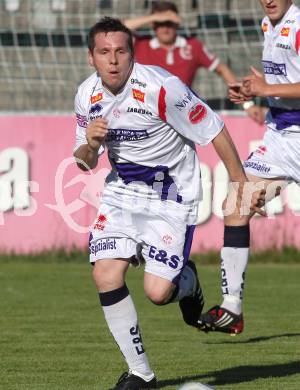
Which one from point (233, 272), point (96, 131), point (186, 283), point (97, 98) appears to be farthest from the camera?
point (233, 272)

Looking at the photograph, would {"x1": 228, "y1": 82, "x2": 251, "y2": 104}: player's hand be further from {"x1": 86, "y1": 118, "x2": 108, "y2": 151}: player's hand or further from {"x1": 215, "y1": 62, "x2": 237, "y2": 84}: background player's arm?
{"x1": 215, "y1": 62, "x2": 237, "y2": 84}: background player's arm

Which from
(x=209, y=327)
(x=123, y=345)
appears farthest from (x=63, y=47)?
(x=123, y=345)

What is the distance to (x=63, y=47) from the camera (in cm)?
1419

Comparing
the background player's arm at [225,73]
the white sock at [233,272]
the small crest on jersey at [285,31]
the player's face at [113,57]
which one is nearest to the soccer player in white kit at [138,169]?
the player's face at [113,57]

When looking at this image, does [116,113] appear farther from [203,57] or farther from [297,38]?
[203,57]

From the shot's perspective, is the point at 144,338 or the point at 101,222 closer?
the point at 101,222

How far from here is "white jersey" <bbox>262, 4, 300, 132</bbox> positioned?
8.37 meters

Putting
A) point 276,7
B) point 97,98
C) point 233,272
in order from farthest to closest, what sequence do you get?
point 276,7, point 233,272, point 97,98

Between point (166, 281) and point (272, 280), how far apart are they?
5342 millimetres

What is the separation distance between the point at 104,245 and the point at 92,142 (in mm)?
619

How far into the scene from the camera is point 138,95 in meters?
6.79

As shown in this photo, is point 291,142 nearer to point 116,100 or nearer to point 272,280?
point 116,100

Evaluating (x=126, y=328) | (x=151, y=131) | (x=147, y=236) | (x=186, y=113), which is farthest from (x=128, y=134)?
(x=126, y=328)

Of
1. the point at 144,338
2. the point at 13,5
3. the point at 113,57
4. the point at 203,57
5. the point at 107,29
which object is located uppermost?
the point at 107,29
